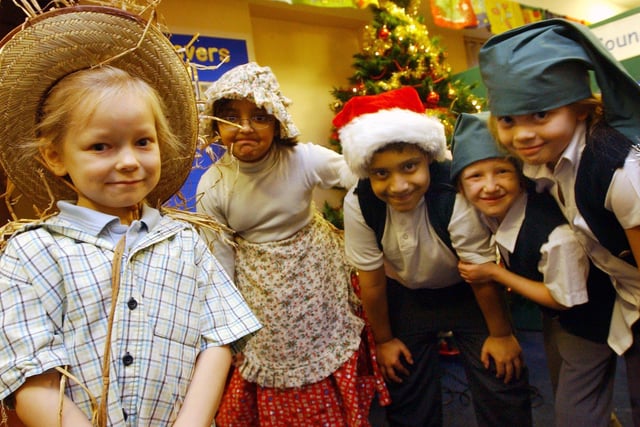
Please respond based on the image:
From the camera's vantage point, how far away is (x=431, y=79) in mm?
3248

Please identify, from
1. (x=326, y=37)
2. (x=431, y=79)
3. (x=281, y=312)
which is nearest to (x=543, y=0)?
(x=431, y=79)

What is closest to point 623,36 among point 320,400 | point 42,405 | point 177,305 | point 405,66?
point 405,66

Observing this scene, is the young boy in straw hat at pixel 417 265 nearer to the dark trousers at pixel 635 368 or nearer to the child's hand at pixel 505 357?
the child's hand at pixel 505 357

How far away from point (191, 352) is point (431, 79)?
2747 mm

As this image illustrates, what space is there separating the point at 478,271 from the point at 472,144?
0.39 m

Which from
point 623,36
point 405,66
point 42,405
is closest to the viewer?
point 42,405

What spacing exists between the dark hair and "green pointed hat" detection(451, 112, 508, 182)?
2.13 feet

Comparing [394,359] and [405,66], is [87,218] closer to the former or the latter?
[394,359]

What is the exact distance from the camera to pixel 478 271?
1.49 metres

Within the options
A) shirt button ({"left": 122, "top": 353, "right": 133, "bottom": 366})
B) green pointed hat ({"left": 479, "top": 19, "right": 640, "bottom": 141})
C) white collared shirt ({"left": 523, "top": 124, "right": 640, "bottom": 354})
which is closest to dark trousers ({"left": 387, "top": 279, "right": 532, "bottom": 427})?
white collared shirt ({"left": 523, "top": 124, "right": 640, "bottom": 354})

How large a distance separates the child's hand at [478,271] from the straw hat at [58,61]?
39.3 inches

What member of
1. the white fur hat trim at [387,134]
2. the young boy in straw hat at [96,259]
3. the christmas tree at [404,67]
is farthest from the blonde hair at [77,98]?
the christmas tree at [404,67]

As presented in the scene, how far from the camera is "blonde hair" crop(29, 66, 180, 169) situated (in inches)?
36.5

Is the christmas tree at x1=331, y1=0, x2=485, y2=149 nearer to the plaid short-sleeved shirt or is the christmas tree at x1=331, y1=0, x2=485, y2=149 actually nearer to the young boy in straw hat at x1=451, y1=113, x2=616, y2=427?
the young boy in straw hat at x1=451, y1=113, x2=616, y2=427
